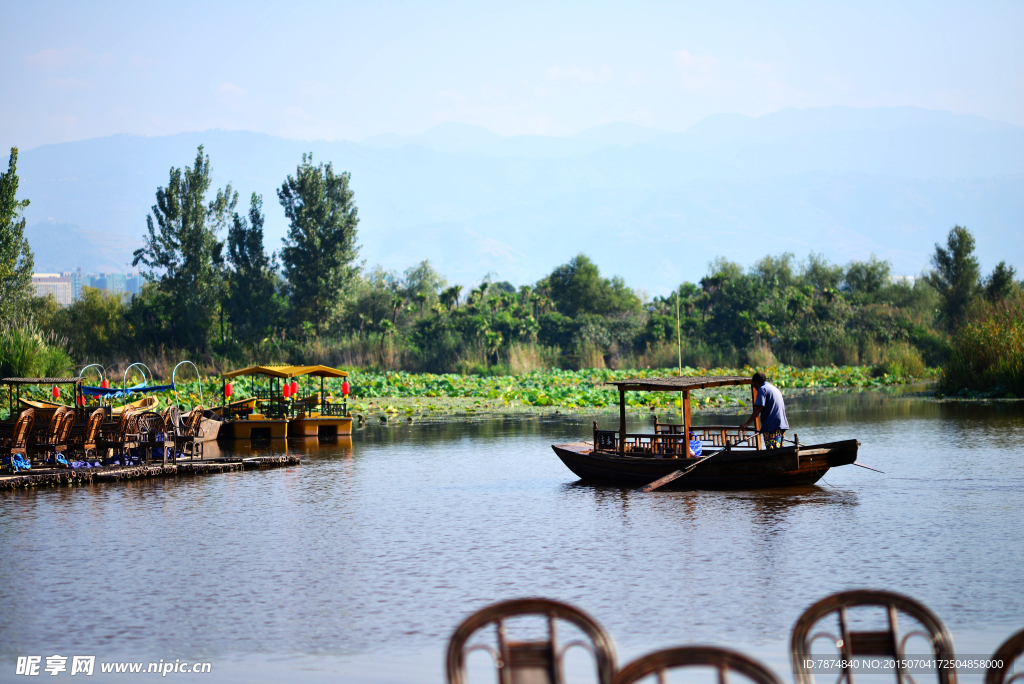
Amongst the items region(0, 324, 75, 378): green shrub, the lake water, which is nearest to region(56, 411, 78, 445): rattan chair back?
the lake water

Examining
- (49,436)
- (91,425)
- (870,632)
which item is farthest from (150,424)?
(870,632)

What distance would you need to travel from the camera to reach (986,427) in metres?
27.3

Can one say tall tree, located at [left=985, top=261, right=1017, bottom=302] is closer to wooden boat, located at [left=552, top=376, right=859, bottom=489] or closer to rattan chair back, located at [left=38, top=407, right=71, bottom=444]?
wooden boat, located at [left=552, top=376, right=859, bottom=489]

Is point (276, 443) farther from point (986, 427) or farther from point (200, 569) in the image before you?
point (986, 427)

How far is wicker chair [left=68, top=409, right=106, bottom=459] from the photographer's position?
69.7 feet

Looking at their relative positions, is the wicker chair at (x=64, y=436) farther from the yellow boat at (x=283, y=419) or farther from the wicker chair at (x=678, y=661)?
the wicker chair at (x=678, y=661)

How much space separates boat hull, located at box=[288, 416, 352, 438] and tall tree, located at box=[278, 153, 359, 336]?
28.4 metres

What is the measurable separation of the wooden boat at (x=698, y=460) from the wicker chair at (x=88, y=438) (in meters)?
9.93

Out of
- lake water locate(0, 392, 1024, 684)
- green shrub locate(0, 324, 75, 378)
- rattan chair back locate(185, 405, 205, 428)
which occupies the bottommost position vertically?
lake water locate(0, 392, 1024, 684)

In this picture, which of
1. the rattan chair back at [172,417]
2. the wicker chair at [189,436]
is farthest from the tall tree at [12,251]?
the rattan chair back at [172,417]

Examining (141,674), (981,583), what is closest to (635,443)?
(981,583)

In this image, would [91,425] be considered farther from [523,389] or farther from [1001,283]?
[1001,283]

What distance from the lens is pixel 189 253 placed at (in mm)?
56531

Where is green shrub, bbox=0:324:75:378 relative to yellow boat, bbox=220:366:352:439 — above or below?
above
